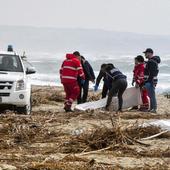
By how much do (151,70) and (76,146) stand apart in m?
7.37

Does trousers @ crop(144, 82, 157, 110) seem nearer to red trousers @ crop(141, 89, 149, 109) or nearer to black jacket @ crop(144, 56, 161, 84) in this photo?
black jacket @ crop(144, 56, 161, 84)

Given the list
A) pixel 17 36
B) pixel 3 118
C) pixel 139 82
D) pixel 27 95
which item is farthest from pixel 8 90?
pixel 17 36

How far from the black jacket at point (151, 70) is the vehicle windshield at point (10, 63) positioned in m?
3.41

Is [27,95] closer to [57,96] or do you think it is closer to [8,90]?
[8,90]

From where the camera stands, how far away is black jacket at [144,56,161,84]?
54.7 feet

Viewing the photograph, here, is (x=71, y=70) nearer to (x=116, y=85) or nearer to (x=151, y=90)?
(x=116, y=85)

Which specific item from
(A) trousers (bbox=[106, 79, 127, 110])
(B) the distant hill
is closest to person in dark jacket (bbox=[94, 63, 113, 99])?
(A) trousers (bbox=[106, 79, 127, 110])

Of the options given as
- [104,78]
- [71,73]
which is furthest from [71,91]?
[104,78]

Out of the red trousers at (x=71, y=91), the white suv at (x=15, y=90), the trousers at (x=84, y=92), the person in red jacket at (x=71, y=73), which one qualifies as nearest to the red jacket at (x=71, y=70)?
the person in red jacket at (x=71, y=73)

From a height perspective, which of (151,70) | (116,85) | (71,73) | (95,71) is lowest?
(95,71)

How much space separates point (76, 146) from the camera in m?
9.73

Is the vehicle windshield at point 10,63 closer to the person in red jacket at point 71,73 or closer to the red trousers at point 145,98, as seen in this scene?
the person in red jacket at point 71,73

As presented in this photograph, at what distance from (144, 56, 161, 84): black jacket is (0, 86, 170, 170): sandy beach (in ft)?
13.2

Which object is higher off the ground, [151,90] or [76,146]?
[151,90]
